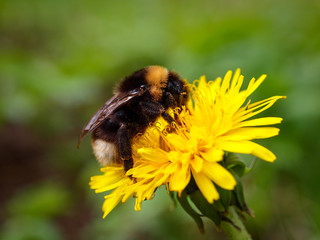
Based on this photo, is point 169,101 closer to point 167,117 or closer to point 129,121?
point 167,117

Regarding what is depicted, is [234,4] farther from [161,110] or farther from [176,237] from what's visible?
[161,110]

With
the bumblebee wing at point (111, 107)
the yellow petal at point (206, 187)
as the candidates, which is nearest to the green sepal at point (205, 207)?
the yellow petal at point (206, 187)

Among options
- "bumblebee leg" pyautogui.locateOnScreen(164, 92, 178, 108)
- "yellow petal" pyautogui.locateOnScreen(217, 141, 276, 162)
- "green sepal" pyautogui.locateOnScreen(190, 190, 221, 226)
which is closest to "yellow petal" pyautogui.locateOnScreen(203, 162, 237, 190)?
"yellow petal" pyautogui.locateOnScreen(217, 141, 276, 162)

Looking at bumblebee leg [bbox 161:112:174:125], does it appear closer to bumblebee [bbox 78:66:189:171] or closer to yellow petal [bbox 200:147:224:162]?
bumblebee [bbox 78:66:189:171]

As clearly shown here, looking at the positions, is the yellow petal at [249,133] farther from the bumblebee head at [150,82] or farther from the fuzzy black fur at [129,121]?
the bumblebee head at [150,82]

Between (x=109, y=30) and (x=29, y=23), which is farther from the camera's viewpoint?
(x=29, y=23)

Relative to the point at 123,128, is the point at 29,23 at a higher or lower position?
higher

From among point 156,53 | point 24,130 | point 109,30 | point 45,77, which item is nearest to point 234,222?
point 45,77
